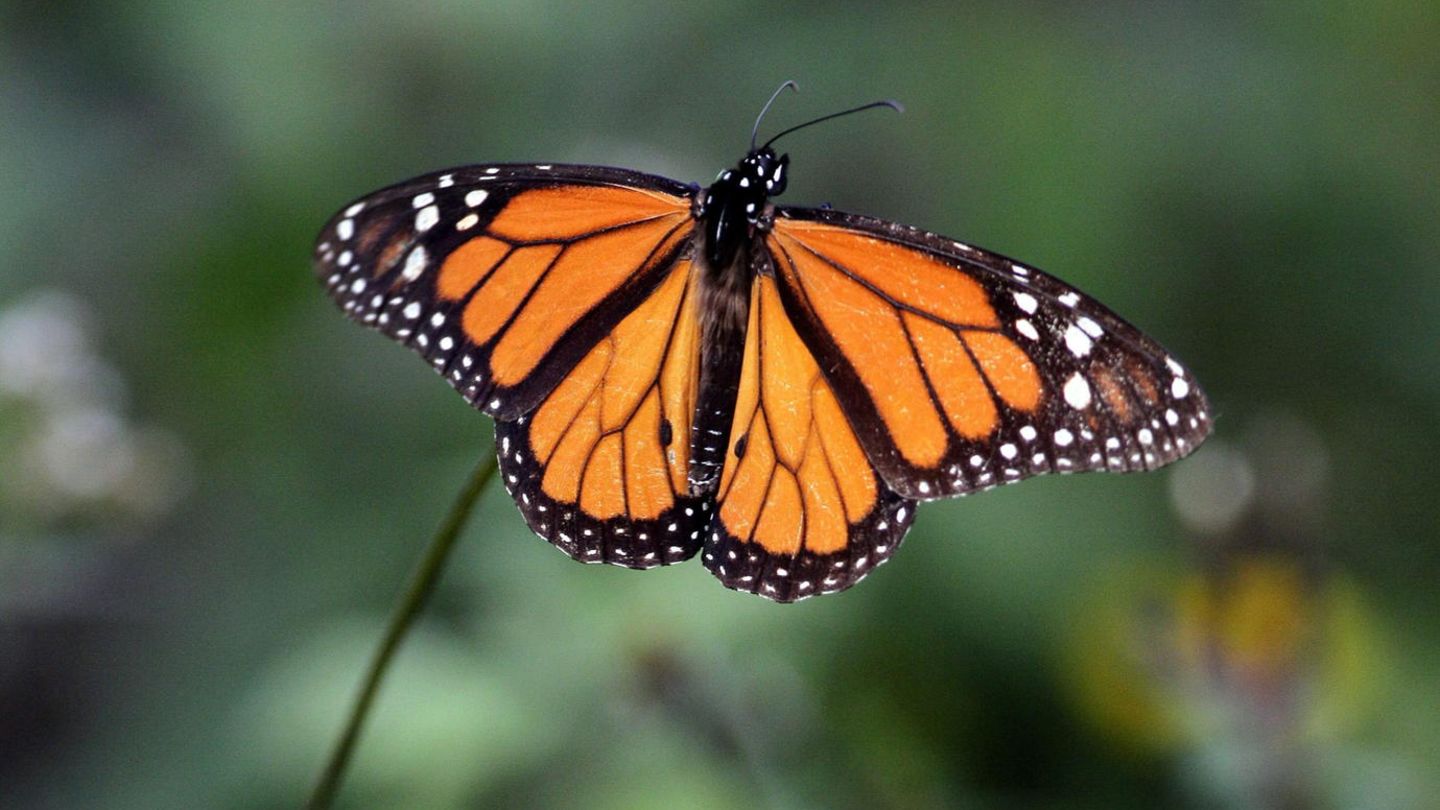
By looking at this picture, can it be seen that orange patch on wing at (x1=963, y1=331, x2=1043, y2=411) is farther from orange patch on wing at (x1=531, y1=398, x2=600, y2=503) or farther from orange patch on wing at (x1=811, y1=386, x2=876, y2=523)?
orange patch on wing at (x1=531, y1=398, x2=600, y2=503)

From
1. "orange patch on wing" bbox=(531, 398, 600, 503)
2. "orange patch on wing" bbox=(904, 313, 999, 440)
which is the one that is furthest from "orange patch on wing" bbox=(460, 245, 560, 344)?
"orange patch on wing" bbox=(904, 313, 999, 440)

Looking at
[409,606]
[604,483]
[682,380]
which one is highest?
[682,380]

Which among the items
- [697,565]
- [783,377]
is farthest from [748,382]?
[697,565]

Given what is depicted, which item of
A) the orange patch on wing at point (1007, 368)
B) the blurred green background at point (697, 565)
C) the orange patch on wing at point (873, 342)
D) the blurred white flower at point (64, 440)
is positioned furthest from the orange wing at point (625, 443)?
the blurred white flower at point (64, 440)

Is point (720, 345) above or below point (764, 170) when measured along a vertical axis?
below

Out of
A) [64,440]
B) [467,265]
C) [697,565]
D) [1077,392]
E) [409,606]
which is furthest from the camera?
[64,440]

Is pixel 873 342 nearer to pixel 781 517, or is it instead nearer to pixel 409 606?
pixel 781 517

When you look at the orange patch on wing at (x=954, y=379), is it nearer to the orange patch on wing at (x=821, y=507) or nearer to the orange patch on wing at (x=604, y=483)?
the orange patch on wing at (x=821, y=507)
